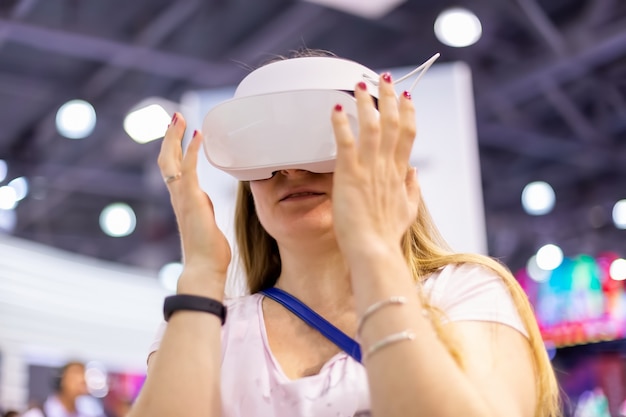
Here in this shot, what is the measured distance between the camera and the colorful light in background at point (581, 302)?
7043 mm

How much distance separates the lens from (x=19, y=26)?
16.1ft

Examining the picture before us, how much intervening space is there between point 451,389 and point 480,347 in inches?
5.6

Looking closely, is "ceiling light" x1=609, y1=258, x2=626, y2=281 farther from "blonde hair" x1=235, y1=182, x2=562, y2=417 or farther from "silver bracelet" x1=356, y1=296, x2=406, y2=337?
"silver bracelet" x1=356, y1=296, x2=406, y2=337

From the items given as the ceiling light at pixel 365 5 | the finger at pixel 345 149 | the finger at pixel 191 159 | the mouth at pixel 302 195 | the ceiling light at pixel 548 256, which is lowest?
the finger at pixel 345 149

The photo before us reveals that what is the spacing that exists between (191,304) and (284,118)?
0.81 feet

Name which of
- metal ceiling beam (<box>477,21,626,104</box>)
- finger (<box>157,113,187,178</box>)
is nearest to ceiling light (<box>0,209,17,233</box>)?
metal ceiling beam (<box>477,21,626,104</box>)

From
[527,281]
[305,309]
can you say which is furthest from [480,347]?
[527,281]

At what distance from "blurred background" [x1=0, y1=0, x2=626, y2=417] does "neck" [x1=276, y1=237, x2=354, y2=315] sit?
1.58 meters

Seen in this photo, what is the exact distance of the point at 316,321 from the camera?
1076 mm

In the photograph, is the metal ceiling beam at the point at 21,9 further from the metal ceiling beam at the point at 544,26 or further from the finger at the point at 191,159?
the finger at the point at 191,159

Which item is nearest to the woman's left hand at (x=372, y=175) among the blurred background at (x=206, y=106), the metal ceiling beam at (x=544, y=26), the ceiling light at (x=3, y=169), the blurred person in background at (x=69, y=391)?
the blurred background at (x=206, y=106)

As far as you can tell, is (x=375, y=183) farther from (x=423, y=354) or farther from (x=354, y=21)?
(x=354, y=21)

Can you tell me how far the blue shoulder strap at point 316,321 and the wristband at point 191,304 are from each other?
5.4 inches

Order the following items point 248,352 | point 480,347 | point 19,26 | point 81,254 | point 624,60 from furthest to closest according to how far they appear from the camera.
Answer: point 81,254 → point 624,60 → point 19,26 → point 248,352 → point 480,347
